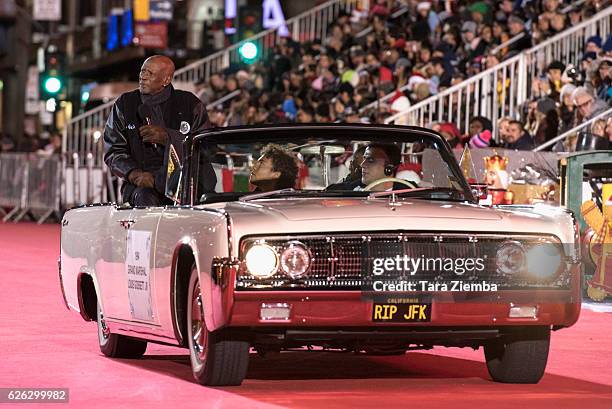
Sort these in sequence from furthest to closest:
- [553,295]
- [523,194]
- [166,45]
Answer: [166,45] < [523,194] < [553,295]

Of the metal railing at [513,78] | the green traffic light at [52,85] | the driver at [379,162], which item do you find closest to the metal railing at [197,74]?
the green traffic light at [52,85]

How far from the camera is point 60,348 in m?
11.5

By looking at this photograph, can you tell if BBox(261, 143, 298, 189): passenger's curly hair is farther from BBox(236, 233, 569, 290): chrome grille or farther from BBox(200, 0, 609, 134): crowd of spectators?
BBox(200, 0, 609, 134): crowd of spectators

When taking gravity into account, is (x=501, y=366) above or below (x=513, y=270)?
below

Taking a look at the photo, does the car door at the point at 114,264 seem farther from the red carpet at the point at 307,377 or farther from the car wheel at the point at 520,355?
the car wheel at the point at 520,355

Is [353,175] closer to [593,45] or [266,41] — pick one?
[593,45]

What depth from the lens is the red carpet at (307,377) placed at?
8766mm

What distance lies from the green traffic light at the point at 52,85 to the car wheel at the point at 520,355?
31250 millimetres

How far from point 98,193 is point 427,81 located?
7512mm

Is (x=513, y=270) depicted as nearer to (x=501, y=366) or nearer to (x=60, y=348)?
(x=501, y=366)

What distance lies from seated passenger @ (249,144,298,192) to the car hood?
0.77m

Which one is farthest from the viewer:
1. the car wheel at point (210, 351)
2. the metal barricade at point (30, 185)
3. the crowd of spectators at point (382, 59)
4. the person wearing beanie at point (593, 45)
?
the metal barricade at point (30, 185)

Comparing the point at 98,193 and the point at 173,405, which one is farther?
the point at 98,193

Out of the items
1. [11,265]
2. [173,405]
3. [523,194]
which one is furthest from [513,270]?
[11,265]
